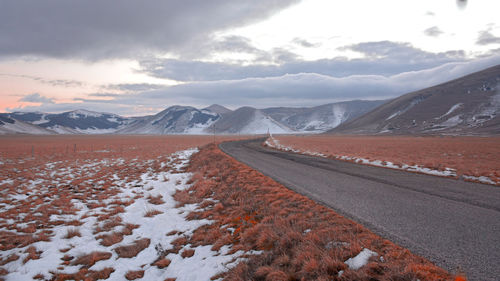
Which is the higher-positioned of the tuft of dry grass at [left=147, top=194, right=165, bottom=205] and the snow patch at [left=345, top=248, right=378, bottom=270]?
the snow patch at [left=345, top=248, right=378, bottom=270]

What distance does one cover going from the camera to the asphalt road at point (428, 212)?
5.28 meters

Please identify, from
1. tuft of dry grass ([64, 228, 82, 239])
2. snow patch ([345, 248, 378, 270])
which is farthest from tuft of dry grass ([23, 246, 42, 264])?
snow patch ([345, 248, 378, 270])

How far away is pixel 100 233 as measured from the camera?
1016 cm

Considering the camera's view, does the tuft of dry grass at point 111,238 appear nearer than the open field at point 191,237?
No

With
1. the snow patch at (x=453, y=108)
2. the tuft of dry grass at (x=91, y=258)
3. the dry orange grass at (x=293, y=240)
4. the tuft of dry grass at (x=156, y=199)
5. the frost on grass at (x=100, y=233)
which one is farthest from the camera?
the snow patch at (x=453, y=108)

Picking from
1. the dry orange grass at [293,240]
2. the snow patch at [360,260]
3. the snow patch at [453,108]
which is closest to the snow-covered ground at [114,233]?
the dry orange grass at [293,240]

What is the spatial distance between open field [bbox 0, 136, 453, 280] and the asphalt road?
759 mm

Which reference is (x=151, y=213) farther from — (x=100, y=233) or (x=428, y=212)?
(x=428, y=212)

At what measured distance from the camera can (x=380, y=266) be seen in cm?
461

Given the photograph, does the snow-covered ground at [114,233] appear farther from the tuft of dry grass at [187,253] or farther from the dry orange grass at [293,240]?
the dry orange grass at [293,240]

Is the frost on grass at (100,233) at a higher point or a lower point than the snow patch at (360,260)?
lower

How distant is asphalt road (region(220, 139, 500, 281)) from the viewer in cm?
528

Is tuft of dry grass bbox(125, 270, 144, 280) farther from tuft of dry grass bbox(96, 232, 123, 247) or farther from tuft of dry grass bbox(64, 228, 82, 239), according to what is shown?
tuft of dry grass bbox(64, 228, 82, 239)

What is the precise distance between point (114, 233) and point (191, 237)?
3265mm
